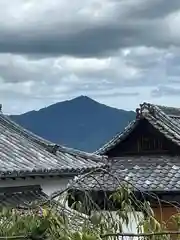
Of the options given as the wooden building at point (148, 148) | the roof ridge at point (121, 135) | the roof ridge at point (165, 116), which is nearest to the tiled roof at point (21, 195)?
the wooden building at point (148, 148)

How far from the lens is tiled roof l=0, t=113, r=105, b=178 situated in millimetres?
9758

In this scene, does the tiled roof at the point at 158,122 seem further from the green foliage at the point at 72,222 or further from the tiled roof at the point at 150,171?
the green foliage at the point at 72,222

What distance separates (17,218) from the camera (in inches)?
169

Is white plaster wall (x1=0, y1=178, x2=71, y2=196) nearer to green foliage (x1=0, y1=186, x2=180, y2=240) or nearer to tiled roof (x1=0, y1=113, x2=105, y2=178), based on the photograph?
tiled roof (x1=0, y1=113, x2=105, y2=178)

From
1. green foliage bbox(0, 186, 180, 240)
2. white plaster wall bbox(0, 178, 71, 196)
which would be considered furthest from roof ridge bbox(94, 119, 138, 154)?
green foliage bbox(0, 186, 180, 240)

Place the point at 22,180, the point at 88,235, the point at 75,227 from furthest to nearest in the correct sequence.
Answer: the point at 22,180
the point at 75,227
the point at 88,235

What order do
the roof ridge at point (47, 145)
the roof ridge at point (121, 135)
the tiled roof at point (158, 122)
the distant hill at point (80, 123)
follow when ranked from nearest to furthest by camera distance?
the roof ridge at point (47, 145) < the tiled roof at point (158, 122) < the roof ridge at point (121, 135) < the distant hill at point (80, 123)

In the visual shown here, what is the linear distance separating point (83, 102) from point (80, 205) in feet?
242

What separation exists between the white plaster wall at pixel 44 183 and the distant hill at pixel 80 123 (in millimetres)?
29518

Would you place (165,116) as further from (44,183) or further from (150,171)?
(44,183)

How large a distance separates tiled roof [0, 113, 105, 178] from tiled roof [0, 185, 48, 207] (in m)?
0.39

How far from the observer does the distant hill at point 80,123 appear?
47.0m

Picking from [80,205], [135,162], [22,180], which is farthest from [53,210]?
[135,162]

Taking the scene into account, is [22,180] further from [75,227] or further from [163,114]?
[163,114]
